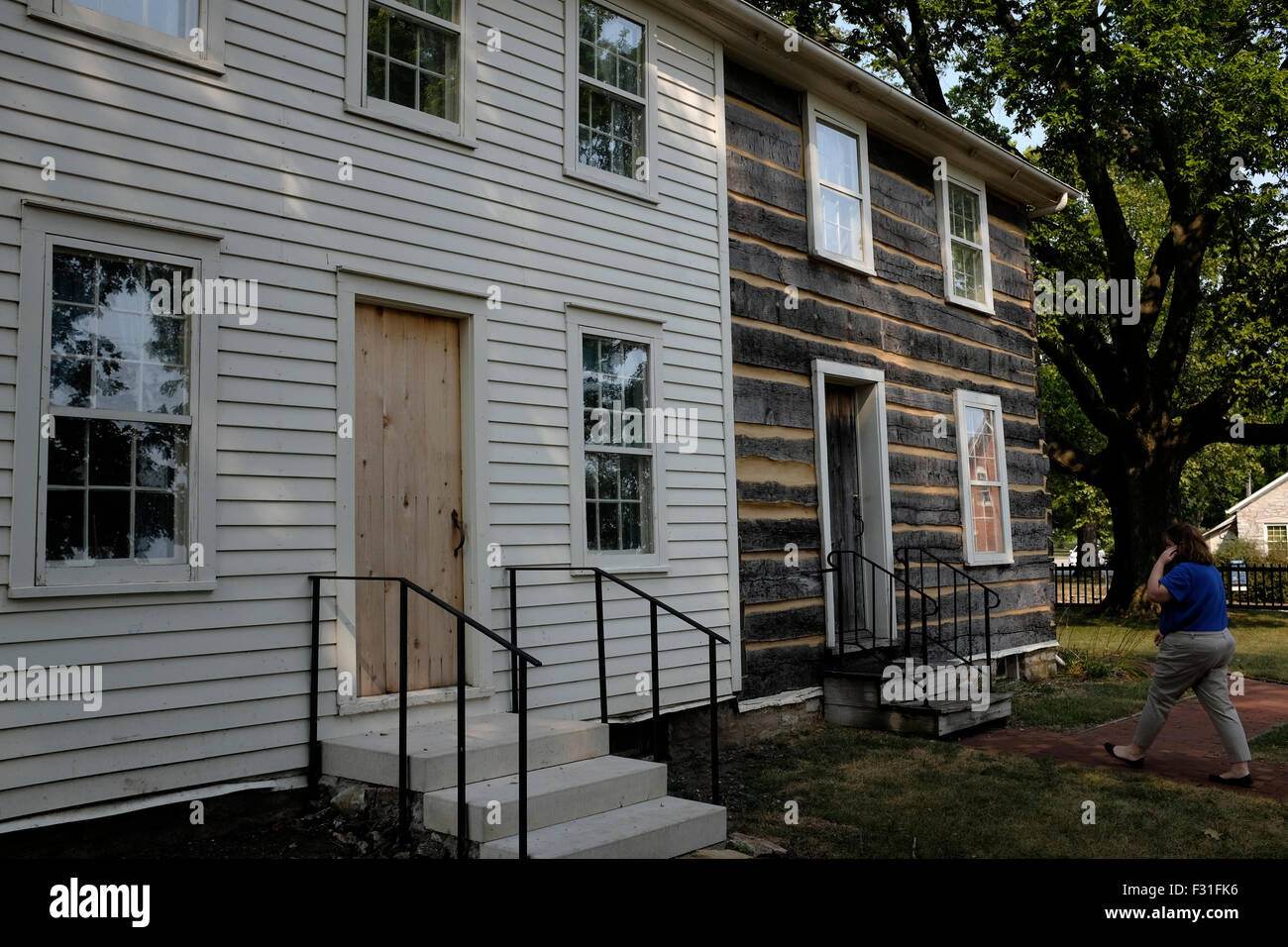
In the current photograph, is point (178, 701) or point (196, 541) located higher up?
point (196, 541)

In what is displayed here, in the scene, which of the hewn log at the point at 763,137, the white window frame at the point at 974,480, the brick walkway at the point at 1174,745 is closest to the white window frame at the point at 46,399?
the hewn log at the point at 763,137

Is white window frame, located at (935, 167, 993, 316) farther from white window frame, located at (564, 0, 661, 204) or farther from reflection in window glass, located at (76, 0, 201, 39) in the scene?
reflection in window glass, located at (76, 0, 201, 39)

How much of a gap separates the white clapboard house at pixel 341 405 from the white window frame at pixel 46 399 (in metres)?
0.02

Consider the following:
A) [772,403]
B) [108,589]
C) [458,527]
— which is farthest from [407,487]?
[772,403]

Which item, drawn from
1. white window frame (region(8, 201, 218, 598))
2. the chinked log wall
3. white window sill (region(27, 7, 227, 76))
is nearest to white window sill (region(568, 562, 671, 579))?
the chinked log wall

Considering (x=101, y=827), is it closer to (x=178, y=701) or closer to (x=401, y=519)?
(x=178, y=701)

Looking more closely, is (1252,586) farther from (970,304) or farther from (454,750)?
(454,750)

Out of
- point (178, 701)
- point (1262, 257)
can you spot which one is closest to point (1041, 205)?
point (1262, 257)

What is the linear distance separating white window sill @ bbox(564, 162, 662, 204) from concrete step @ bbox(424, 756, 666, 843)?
4250mm

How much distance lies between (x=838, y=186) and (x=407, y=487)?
19.9 ft

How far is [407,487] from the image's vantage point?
21.1ft

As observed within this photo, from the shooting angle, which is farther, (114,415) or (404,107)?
(404,107)

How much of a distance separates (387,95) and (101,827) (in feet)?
15.0
